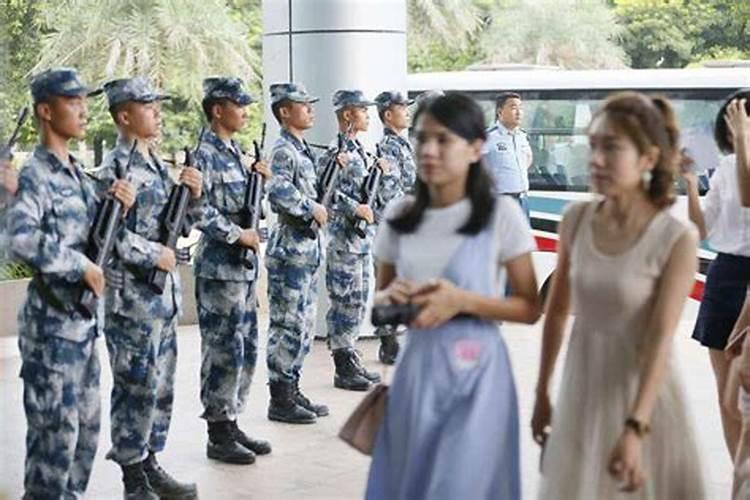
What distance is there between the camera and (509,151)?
1028 cm

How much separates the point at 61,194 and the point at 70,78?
37 cm

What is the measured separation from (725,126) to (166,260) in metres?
1.87

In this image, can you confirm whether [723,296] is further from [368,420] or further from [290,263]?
[290,263]

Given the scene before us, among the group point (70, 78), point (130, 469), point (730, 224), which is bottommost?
point (130, 469)

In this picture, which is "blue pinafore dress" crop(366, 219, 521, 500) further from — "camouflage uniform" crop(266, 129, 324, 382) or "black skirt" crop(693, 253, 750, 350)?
"camouflage uniform" crop(266, 129, 324, 382)

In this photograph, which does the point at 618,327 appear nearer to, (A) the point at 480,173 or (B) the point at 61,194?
(A) the point at 480,173

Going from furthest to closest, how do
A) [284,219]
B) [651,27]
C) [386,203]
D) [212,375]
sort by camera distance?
[651,27]
[386,203]
[284,219]
[212,375]

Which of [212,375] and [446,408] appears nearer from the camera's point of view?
[446,408]

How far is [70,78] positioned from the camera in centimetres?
457

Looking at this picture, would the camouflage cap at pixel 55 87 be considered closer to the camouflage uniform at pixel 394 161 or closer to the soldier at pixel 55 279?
the soldier at pixel 55 279

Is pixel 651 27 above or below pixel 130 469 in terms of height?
above

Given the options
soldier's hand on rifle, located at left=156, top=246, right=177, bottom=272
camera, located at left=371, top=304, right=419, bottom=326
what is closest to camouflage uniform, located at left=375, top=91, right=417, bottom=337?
soldier's hand on rifle, located at left=156, top=246, right=177, bottom=272

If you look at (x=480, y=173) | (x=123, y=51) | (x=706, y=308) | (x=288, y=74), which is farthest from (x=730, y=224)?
(x=123, y=51)

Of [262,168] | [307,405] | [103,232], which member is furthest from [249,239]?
[307,405]
